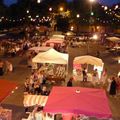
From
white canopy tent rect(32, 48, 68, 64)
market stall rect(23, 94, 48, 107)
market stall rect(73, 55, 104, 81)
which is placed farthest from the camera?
market stall rect(73, 55, 104, 81)

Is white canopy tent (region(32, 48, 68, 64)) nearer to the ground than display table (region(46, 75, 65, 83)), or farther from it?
farther from it

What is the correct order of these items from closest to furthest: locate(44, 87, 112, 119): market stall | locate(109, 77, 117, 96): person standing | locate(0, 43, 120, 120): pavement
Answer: locate(44, 87, 112, 119): market stall, locate(0, 43, 120, 120): pavement, locate(109, 77, 117, 96): person standing

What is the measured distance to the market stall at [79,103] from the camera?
11367mm

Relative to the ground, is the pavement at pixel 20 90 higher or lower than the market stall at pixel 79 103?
lower

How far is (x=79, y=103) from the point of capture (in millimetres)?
11914

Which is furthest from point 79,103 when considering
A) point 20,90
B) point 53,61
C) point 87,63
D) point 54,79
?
point 87,63

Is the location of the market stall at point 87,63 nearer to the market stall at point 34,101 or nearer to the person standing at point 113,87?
the person standing at point 113,87

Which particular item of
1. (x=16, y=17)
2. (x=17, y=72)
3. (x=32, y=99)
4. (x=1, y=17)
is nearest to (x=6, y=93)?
(x=32, y=99)

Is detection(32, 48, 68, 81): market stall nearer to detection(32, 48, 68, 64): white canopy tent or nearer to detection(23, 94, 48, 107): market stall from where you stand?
detection(32, 48, 68, 64): white canopy tent

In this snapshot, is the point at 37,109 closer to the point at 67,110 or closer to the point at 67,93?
the point at 67,93

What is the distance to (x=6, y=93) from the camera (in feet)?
44.3

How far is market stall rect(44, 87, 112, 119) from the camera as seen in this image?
11367 mm

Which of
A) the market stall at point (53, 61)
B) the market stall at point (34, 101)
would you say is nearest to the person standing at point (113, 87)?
the market stall at point (53, 61)

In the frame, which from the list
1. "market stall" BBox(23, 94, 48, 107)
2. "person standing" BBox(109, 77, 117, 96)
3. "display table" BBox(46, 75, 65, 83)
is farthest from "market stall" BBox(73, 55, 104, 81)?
"market stall" BBox(23, 94, 48, 107)
